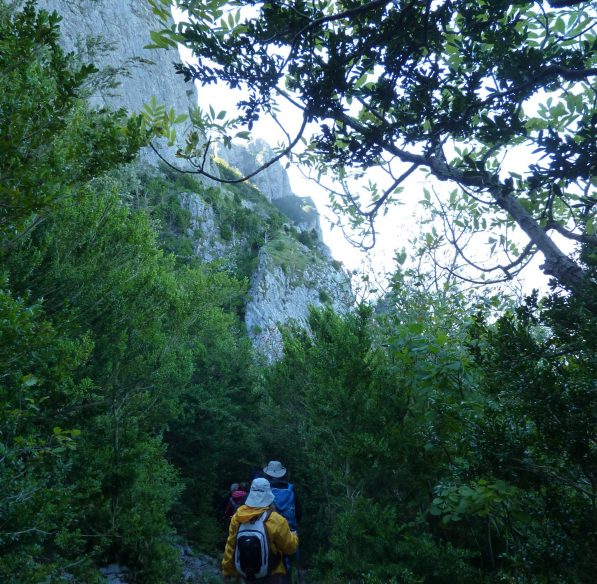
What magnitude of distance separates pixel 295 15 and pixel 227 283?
7.57 m

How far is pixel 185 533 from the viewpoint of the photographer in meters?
8.82

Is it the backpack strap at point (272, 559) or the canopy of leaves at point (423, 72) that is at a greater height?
the canopy of leaves at point (423, 72)

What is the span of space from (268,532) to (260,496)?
12.8 inches

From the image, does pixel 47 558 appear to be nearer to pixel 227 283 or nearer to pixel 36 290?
pixel 36 290

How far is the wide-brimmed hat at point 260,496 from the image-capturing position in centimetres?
431

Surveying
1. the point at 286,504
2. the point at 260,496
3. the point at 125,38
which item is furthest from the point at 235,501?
the point at 125,38

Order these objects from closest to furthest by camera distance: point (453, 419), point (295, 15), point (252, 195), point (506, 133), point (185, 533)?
point (506, 133), point (295, 15), point (453, 419), point (185, 533), point (252, 195)

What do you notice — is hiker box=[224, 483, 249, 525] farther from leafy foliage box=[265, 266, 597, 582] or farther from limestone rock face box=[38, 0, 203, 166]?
limestone rock face box=[38, 0, 203, 166]

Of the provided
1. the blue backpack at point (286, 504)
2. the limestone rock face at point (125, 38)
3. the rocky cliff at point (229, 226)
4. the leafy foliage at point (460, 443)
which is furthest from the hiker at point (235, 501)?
the limestone rock face at point (125, 38)

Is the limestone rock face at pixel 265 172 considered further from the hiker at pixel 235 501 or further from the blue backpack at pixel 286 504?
the blue backpack at pixel 286 504

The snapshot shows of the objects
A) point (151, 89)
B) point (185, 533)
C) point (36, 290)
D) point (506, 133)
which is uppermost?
point (151, 89)

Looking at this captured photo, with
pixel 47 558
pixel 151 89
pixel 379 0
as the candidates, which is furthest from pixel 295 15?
pixel 151 89

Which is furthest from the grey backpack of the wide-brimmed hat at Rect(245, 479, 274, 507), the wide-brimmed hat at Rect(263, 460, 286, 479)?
the wide-brimmed hat at Rect(263, 460, 286, 479)

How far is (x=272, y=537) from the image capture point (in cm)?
418
